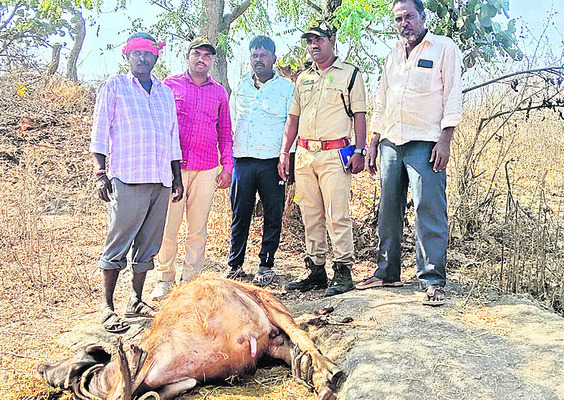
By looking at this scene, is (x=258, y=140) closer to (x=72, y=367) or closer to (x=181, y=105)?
(x=181, y=105)

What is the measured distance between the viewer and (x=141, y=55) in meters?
3.90

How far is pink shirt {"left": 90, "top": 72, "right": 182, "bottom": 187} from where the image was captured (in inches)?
148

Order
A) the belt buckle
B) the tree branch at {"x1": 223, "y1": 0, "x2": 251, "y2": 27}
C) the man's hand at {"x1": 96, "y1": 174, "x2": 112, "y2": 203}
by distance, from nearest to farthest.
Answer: the man's hand at {"x1": 96, "y1": 174, "x2": 112, "y2": 203}, the belt buckle, the tree branch at {"x1": 223, "y1": 0, "x2": 251, "y2": 27}

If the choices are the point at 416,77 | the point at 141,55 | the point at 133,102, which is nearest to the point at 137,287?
the point at 133,102

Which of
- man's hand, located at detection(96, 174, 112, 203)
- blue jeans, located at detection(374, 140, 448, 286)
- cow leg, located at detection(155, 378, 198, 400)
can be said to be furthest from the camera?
blue jeans, located at detection(374, 140, 448, 286)

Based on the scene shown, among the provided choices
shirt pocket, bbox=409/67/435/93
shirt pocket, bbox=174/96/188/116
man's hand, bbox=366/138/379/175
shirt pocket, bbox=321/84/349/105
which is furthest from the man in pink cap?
shirt pocket, bbox=409/67/435/93

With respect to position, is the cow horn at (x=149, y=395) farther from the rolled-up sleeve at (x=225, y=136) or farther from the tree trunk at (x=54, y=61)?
the tree trunk at (x=54, y=61)

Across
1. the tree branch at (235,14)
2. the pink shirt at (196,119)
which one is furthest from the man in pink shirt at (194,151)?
the tree branch at (235,14)

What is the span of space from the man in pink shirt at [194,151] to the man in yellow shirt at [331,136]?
32.9 inches

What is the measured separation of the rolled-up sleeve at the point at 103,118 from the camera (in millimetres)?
3730

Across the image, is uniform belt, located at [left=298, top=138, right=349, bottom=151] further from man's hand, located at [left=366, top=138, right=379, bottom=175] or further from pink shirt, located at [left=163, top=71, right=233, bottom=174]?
pink shirt, located at [left=163, top=71, right=233, bottom=174]

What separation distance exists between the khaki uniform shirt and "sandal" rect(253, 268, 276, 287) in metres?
1.42

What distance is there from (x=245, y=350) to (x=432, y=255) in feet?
5.48

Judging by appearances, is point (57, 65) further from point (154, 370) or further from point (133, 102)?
point (154, 370)
